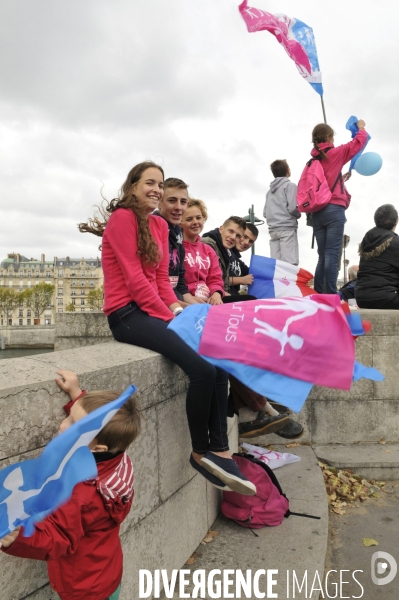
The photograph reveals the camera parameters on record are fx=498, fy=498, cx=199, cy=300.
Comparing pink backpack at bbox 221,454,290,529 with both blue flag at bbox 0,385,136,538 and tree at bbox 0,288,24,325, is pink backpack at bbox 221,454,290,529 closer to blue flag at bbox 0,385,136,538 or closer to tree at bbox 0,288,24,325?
blue flag at bbox 0,385,136,538

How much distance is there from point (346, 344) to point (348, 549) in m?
1.63

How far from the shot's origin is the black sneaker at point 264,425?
369 cm

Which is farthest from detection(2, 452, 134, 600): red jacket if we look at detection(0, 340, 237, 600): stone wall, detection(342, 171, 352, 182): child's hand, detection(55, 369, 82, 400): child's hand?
detection(342, 171, 352, 182): child's hand

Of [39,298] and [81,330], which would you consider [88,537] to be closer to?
[81,330]

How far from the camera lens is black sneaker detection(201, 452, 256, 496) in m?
2.76

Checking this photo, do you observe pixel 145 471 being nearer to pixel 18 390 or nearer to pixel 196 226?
pixel 18 390

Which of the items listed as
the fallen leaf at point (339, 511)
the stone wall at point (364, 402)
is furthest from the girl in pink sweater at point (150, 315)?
the stone wall at point (364, 402)

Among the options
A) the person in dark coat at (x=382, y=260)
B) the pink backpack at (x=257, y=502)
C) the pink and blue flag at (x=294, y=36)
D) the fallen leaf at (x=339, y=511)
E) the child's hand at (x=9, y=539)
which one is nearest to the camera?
the child's hand at (x=9, y=539)

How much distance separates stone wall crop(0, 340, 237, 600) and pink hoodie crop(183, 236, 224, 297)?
1.80m

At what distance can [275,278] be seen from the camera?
6219 mm

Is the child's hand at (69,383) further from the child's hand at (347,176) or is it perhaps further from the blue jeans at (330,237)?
the child's hand at (347,176)

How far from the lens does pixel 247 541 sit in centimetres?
323

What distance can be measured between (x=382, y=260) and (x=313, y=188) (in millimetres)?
1199

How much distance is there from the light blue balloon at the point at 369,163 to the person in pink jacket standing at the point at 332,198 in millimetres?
671
